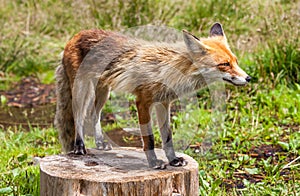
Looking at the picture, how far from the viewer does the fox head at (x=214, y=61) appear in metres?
3.95

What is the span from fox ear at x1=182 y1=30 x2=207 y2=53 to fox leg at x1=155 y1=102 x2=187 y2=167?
0.58 metres

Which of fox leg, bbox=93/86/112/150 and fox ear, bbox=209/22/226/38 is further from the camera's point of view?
fox leg, bbox=93/86/112/150

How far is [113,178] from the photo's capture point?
13.4 ft

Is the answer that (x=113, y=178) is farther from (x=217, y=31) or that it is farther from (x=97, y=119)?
(x=217, y=31)

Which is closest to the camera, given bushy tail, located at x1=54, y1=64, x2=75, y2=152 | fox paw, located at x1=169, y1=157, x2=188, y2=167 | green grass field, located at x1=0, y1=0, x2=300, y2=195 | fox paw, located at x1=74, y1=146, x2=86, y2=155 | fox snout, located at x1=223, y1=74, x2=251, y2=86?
fox snout, located at x1=223, y1=74, x2=251, y2=86

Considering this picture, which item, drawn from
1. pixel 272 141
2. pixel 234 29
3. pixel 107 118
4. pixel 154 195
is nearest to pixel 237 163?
pixel 272 141

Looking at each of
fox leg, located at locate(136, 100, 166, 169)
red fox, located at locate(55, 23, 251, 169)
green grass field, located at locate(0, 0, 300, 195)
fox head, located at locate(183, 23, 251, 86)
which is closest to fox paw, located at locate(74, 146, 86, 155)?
red fox, located at locate(55, 23, 251, 169)

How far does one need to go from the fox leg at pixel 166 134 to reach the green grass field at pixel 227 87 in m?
0.79

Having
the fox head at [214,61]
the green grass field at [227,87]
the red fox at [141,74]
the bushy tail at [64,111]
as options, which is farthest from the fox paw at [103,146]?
the fox head at [214,61]

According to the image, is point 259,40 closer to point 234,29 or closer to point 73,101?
point 234,29

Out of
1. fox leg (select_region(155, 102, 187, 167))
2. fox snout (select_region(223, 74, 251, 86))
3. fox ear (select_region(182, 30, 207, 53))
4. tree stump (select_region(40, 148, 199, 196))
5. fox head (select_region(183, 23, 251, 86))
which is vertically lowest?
tree stump (select_region(40, 148, 199, 196))

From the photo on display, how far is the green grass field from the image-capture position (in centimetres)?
566

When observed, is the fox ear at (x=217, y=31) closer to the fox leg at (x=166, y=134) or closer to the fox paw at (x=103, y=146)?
the fox leg at (x=166, y=134)

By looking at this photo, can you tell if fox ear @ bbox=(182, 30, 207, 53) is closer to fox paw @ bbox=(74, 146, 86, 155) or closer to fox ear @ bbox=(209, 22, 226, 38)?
fox ear @ bbox=(209, 22, 226, 38)
